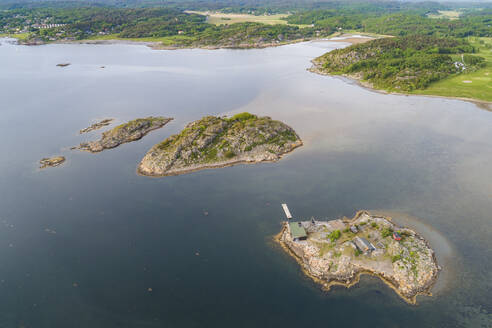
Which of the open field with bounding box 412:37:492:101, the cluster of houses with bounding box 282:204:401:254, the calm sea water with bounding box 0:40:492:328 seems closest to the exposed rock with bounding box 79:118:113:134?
the calm sea water with bounding box 0:40:492:328

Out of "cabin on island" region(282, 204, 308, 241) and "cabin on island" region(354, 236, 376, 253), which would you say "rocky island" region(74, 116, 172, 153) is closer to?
"cabin on island" region(282, 204, 308, 241)

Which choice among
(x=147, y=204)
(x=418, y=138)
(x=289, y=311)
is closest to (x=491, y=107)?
(x=418, y=138)

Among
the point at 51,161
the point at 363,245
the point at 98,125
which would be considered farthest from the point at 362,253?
the point at 98,125

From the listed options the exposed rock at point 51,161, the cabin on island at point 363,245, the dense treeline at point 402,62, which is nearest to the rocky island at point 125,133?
the exposed rock at point 51,161

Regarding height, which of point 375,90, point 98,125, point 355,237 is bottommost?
point 355,237

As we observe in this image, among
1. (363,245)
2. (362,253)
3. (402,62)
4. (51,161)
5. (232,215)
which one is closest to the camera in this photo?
(362,253)

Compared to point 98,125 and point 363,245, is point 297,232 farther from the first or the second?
point 98,125

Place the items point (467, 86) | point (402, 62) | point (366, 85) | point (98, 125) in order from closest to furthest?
point (98, 125)
point (467, 86)
point (366, 85)
point (402, 62)
